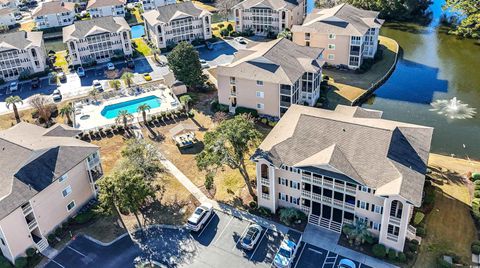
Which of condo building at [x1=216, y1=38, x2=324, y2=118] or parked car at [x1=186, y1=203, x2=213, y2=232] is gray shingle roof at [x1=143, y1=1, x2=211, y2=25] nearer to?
condo building at [x1=216, y1=38, x2=324, y2=118]

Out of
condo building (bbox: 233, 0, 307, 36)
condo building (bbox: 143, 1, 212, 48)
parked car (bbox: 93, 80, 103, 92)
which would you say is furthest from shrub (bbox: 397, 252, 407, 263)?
condo building (bbox: 143, 1, 212, 48)

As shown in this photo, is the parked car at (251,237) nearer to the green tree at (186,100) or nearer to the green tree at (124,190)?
the green tree at (124,190)

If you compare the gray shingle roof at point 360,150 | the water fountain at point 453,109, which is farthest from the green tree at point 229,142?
the water fountain at point 453,109

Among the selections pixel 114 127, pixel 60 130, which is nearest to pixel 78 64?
pixel 114 127

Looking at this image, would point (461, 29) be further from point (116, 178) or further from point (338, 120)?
point (116, 178)

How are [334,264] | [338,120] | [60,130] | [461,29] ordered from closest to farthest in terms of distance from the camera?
[334,264], [338,120], [60,130], [461,29]

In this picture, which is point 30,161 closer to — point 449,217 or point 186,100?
point 186,100
